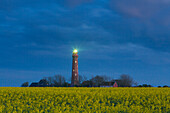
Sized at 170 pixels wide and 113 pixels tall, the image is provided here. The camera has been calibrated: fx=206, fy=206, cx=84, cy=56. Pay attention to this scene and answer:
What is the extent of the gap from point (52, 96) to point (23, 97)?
11.8 feet

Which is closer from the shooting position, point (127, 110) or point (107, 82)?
point (127, 110)

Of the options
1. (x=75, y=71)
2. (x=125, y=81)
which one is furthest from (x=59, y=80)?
(x=125, y=81)

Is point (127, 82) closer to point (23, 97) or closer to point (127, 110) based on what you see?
point (23, 97)

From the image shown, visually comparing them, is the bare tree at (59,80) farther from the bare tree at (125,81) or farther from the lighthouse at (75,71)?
the bare tree at (125,81)

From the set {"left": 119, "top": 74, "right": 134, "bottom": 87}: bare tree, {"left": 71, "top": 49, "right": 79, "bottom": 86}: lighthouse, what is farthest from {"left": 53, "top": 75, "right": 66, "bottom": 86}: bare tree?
{"left": 119, "top": 74, "right": 134, "bottom": 87}: bare tree

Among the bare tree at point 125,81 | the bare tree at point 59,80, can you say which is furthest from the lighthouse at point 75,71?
the bare tree at point 125,81

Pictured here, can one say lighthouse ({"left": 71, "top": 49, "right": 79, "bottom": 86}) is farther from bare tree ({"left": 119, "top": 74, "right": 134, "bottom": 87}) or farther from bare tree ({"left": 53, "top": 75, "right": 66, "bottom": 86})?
bare tree ({"left": 119, "top": 74, "right": 134, "bottom": 87})

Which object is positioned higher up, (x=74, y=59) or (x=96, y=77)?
(x=74, y=59)

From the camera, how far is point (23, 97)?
2109cm

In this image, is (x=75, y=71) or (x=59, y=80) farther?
(x=59, y=80)

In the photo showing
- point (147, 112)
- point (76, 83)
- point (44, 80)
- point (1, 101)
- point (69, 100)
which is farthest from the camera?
point (44, 80)

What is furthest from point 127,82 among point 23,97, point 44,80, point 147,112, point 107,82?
point 147,112

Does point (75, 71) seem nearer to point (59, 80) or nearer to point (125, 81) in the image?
point (59, 80)

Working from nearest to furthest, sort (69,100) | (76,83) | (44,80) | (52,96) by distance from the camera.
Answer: (69,100), (52,96), (76,83), (44,80)
